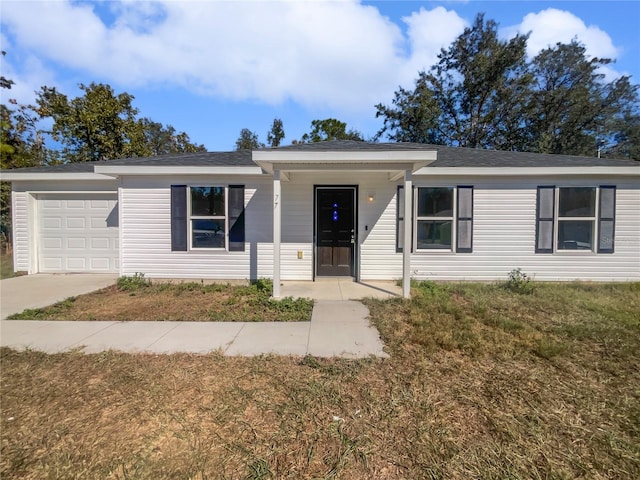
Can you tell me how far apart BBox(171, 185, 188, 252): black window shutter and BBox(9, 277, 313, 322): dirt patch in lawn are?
0.98m

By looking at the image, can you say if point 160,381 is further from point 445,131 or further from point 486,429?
point 445,131

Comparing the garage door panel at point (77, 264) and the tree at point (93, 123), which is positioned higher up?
the tree at point (93, 123)

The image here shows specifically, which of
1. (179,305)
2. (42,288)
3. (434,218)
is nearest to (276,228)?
(179,305)

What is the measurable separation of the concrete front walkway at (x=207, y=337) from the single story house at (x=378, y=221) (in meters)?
2.76

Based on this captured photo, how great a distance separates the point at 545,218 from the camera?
7.17 meters

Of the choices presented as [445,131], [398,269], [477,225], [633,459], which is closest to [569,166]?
[477,225]

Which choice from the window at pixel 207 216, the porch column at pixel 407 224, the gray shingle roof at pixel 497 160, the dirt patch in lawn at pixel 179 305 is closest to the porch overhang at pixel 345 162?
the porch column at pixel 407 224

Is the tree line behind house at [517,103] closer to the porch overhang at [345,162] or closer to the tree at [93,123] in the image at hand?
the tree at [93,123]

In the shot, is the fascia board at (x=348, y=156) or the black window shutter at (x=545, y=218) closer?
the fascia board at (x=348, y=156)

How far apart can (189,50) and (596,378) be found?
11326 millimetres

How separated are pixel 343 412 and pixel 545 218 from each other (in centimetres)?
696

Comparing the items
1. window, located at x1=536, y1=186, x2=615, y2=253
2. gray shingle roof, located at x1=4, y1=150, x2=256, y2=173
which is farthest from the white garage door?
window, located at x1=536, y1=186, x2=615, y2=253

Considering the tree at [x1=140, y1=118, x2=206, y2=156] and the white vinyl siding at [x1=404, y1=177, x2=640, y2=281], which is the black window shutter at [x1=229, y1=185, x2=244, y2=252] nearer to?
the white vinyl siding at [x1=404, y1=177, x2=640, y2=281]

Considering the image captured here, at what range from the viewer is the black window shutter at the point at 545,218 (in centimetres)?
713
